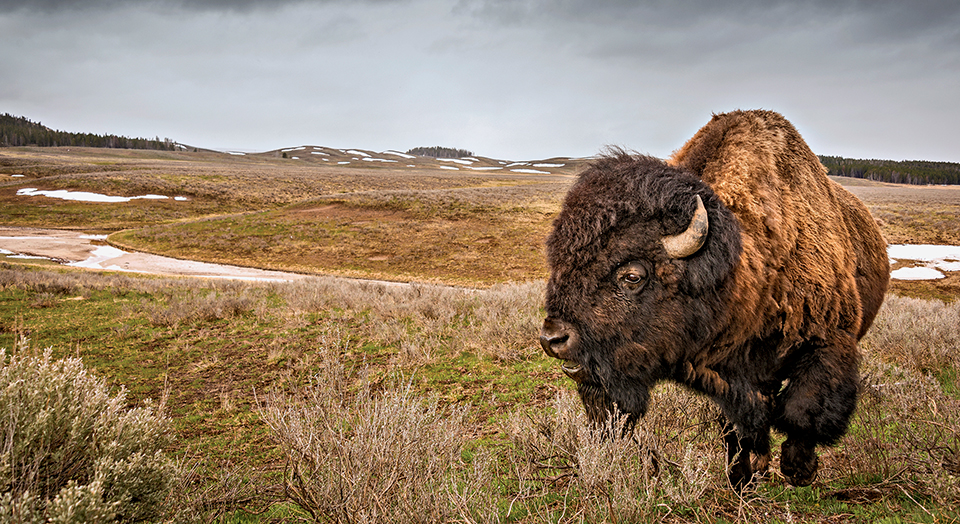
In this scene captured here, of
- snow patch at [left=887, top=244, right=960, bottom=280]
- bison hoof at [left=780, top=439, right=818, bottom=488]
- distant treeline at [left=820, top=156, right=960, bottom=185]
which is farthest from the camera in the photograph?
distant treeline at [left=820, top=156, right=960, bottom=185]

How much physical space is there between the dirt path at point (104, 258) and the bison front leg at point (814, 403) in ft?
73.7

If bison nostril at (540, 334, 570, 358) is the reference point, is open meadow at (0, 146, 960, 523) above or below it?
below

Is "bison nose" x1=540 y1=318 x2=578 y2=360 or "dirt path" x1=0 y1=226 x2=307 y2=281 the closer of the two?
"bison nose" x1=540 y1=318 x2=578 y2=360

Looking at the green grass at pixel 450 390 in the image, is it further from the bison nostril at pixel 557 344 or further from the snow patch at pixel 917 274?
the snow patch at pixel 917 274

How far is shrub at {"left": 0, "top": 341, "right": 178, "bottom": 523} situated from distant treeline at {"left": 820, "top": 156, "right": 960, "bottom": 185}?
12354 cm

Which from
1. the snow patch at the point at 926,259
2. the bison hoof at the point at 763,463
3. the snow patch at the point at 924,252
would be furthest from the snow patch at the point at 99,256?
the snow patch at the point at 924,252

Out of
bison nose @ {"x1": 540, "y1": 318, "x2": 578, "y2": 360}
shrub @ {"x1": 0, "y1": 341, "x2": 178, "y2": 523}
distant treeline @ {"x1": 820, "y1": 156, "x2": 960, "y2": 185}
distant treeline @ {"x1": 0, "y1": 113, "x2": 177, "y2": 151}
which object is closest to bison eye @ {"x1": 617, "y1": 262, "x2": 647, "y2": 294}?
bison nose @ {"x1": 540, "y1": 318, "x2": 578, "y2": 360}

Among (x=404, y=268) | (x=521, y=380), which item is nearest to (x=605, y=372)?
(x=521, y=380)

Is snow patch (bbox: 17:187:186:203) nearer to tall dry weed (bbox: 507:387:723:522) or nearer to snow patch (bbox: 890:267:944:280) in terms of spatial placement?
tall dry weed (bbox: 507:387:723:522)

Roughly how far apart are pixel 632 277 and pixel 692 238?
388mm

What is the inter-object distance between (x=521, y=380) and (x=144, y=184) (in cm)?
5666

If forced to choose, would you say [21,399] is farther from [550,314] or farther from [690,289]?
[690,289]

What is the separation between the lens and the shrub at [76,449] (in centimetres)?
221

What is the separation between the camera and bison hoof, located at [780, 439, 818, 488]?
2809 millimetres
